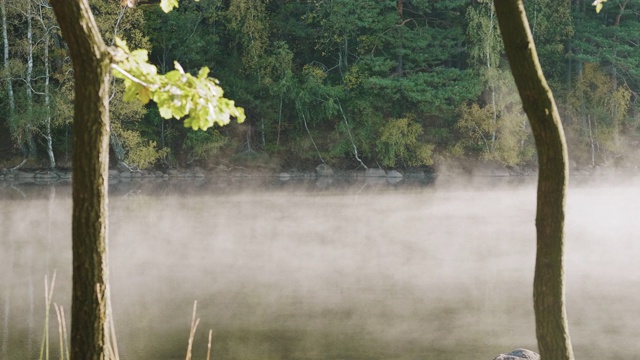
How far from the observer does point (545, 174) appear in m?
3.40

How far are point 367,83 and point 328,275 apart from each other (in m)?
17.0

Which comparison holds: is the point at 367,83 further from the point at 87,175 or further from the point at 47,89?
the point at 87,175

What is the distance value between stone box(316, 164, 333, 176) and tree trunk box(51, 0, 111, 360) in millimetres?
24001

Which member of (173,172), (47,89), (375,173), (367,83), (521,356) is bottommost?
(173,172)

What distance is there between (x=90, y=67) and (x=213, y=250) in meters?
9.78

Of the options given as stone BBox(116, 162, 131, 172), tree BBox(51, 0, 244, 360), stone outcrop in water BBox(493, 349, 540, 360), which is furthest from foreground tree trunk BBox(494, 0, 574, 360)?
stone BBox(116, 162, 131, 172)

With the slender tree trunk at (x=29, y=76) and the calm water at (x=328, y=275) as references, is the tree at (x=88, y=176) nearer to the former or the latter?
the calm water at (x=328, y=275)

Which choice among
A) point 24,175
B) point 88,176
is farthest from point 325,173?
point 88,176

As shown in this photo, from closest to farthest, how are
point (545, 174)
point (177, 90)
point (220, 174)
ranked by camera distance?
1. point (177, 90)
2. point (545, 174)
3. point (220, 174)

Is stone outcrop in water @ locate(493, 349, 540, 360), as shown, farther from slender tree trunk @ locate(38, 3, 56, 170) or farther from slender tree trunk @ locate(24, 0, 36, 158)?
slender tree trunk @ locate(24, 0, 36, 158)

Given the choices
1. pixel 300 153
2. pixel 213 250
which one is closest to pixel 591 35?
pixel 300 153

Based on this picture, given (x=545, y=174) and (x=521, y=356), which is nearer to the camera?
(x=545, y=174)

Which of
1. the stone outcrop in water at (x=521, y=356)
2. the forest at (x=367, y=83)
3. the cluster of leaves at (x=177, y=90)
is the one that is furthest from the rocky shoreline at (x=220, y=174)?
the cluster of leaves at (x=177, y=90)

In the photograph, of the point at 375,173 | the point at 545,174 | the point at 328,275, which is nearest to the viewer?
the point at 545,174
